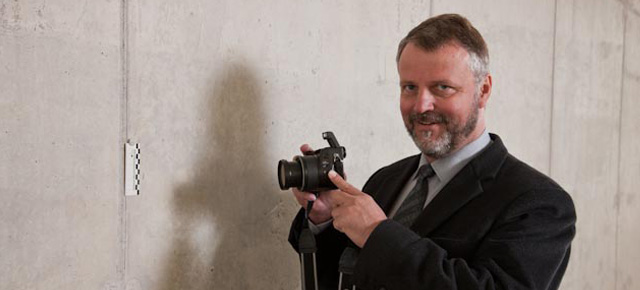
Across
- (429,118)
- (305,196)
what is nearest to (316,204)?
(305,196)

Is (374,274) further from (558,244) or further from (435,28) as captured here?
(435,28)

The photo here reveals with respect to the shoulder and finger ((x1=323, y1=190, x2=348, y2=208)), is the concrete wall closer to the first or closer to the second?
the shoulder

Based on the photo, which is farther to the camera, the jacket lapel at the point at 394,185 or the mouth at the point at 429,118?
the jacket lapel at the point at 394,185

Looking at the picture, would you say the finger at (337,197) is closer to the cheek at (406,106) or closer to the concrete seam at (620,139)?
the cheek at (406,106)

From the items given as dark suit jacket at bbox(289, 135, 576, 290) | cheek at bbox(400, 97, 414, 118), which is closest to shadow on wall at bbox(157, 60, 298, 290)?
cheek at bbox(400, 97, 414, 118)

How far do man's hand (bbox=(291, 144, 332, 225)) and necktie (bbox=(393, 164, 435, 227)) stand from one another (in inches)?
8.1

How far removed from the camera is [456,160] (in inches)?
58.2

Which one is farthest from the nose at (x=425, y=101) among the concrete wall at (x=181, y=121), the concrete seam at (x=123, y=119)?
the concrete seam at (x=123, y=119)

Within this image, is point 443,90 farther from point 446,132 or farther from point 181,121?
point 181,121

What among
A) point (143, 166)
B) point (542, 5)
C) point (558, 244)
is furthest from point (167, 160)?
point (542, 5)

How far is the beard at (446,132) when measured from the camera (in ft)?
4.77

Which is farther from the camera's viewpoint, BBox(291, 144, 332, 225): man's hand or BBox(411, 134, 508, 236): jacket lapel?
BBox(291, 144, 332, 225): man's hand

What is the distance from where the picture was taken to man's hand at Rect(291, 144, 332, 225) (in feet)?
5.20

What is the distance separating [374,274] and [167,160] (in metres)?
0.73
